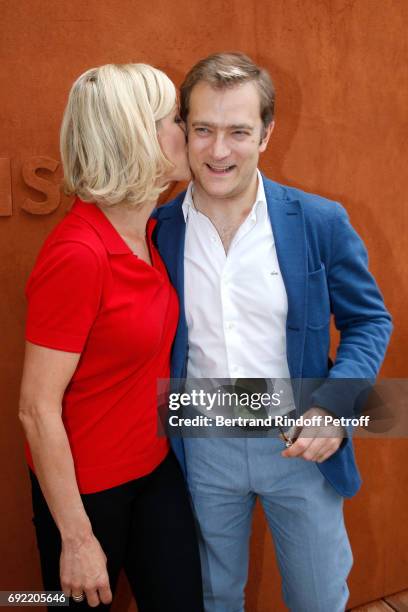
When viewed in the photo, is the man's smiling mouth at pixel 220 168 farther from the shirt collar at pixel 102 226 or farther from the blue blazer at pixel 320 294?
the shirt collar at pixel 102 226

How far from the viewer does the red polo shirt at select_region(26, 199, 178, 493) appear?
1.39 m

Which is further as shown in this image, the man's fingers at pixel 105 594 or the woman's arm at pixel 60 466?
the man's fingers at pixel 105 594

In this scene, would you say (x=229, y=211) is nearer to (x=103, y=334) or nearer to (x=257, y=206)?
(x=257, y=206)

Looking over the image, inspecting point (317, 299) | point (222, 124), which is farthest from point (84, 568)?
point (222, 124)

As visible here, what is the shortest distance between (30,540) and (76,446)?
86 centimetres

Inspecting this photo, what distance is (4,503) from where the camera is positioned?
7.11ft

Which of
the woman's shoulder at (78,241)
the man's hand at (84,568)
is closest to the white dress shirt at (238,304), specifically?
the woman's shoulder at (78,241)

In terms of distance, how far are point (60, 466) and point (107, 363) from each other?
24cm

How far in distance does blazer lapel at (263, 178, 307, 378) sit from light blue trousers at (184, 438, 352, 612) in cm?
26

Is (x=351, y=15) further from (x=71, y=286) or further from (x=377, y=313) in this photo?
(x=71, y=286)

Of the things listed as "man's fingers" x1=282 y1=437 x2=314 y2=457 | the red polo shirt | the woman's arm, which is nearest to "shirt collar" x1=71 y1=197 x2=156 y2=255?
the red polo shirt

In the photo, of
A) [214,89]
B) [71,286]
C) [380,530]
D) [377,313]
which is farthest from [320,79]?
[380,530]

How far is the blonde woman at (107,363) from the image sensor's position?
4.62 feet

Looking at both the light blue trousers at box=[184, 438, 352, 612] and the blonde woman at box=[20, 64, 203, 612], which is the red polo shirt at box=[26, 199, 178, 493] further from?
the light blue trousers at box=[184, 438, 352, 612]
